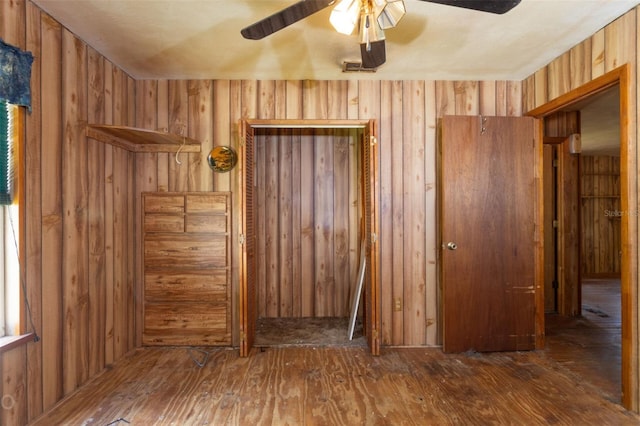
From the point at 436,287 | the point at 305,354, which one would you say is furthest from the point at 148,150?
the point at 436,287

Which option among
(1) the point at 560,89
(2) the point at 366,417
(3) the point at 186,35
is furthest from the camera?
(1) the point at 560,89

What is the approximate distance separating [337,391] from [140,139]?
259cm

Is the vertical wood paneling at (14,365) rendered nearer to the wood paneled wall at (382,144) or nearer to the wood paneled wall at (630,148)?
the wood paneled wall at (382,144)

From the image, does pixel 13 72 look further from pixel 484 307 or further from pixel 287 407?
pixel 484 307

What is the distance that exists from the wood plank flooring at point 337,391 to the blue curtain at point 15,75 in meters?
1.90

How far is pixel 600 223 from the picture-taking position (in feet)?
20.0

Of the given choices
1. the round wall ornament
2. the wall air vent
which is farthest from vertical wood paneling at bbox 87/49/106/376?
the wall air vent

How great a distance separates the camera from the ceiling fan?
52.5 inches

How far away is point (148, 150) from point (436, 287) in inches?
117

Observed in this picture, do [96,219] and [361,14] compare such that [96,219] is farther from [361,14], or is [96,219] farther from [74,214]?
[361,14]

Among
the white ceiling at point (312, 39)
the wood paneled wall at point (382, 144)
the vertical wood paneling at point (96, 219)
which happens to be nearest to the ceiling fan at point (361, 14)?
the white ceiling at point (312, 39)

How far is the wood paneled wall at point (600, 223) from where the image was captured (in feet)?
19.8

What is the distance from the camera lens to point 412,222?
2.88 m

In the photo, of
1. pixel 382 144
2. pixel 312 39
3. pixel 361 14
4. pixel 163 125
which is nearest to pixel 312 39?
pixel 312 39
